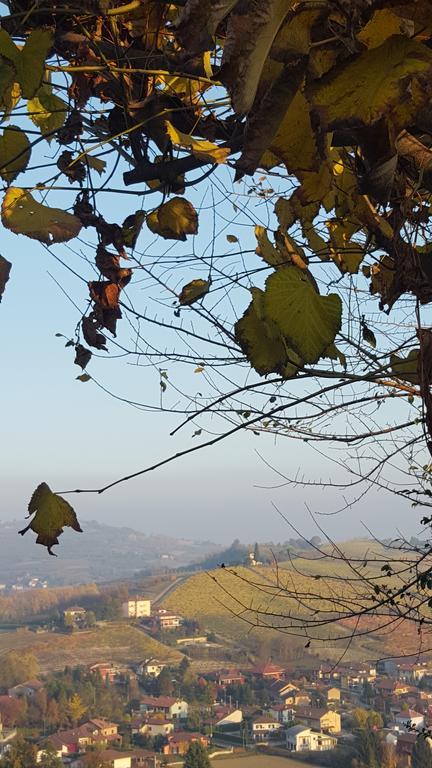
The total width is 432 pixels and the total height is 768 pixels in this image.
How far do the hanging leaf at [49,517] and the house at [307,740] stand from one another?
102 feet

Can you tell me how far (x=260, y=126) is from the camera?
0.57 meters

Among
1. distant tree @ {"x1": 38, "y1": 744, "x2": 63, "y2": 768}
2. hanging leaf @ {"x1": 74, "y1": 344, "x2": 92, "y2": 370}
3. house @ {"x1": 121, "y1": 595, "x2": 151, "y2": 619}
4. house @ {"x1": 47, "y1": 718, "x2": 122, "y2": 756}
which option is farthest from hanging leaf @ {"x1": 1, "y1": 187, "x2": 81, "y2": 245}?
house @ {"x1": 121, "y1": 595, "x2": 151, "y2": 619}

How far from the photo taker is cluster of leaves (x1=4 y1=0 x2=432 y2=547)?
521 mm

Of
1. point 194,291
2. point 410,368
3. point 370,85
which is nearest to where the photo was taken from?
point 370,85

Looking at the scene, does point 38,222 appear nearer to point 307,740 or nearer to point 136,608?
point 307,740

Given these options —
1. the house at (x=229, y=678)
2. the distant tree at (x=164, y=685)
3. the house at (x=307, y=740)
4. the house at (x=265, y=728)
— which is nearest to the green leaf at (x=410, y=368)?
the house at (x=307, y=740)

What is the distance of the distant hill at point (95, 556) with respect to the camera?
8775 cm

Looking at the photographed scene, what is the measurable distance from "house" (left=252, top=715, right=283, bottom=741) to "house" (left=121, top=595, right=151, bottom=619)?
57.5 feet

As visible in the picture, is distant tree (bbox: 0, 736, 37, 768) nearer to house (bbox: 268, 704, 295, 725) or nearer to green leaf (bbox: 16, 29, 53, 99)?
house (bbox: 268, 704, 295, 725)

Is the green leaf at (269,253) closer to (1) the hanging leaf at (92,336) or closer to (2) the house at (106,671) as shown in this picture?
(1) the hanging leaf at (92,336)

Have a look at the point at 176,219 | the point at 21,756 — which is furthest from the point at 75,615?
the point at 176,219

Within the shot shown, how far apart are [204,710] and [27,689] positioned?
9.24m

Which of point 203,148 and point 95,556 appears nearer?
point 203,148

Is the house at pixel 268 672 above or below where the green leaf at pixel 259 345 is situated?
below
